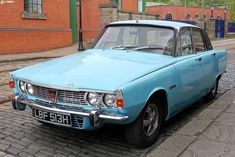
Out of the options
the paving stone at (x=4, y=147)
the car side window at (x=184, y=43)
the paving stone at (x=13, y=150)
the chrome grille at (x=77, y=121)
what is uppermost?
the car side window at (x=184, y=43)

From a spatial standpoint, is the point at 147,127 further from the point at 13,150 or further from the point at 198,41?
the point at 198,41

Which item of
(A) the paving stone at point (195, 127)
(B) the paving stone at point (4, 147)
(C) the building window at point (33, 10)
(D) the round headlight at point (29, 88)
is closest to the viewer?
(B) the paving stone at point (4, 147)

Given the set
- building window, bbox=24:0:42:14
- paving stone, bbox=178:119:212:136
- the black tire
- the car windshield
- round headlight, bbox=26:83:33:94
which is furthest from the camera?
building window, bbox=24:0:42:14

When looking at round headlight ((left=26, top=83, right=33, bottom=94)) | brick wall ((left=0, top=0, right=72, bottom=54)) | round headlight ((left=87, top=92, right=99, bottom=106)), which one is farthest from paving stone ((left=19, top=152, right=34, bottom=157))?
brick wall ((left=0, top=0, right=72, bottom=54))

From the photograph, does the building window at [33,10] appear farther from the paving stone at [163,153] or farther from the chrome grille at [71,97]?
the paving stone at [163,153]

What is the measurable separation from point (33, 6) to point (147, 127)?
15.2 metres

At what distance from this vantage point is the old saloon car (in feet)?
14.0

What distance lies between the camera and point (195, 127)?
5523mm

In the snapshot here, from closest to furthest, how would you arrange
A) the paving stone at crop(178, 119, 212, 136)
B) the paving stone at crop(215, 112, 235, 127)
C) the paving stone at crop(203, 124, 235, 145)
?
the paving stone at crop(203, 124, 235, 145)
the paving stone at crop(178, 119, 212, 136)
the paving stone at crop(215, 112, 235, 127)

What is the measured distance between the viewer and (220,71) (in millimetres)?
7441

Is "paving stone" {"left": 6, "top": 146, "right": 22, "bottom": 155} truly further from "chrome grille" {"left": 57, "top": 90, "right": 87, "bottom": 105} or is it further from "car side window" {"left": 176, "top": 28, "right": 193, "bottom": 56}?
"car side window" {"left": 176, "top": 28, "right": 193, "bottom": 56}

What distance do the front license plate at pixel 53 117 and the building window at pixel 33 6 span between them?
1448 cm

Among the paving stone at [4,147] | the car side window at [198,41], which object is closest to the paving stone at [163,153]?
the paving stone at [4,147]

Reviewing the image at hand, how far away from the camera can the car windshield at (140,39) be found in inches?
223
